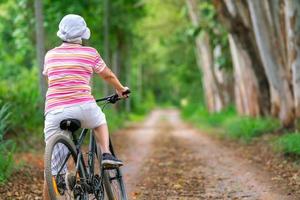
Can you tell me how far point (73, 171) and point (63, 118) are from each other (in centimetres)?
50

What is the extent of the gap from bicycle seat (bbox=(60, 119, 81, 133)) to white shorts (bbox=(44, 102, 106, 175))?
0.04 metres

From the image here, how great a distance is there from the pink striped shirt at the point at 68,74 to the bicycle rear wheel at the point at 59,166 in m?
0.39

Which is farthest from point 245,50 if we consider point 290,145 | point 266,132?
point 290,145

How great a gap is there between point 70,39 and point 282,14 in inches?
379

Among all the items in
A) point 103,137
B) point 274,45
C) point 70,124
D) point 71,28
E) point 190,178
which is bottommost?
point 190,178

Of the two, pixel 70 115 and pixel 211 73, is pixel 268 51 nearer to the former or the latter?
pixel 70 115

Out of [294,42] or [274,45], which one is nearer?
[294,42]

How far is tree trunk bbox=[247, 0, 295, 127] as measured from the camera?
15.7 m

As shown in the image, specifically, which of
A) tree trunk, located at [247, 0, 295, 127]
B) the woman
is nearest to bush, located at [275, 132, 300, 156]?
tree trunk, located at [247, 0, 295, 127]

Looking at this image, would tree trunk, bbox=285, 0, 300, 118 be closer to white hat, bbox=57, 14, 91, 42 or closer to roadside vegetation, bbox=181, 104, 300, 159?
roadside vegetation, bbox=181, 104, 300, 159

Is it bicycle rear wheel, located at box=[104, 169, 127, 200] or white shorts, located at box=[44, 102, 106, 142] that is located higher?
white shorts, located at box=[44, 102, 106, 142]

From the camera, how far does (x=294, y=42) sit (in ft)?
46.9

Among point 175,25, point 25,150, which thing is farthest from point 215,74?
point 25,150

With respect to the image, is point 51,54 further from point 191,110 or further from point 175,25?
point 191,110
